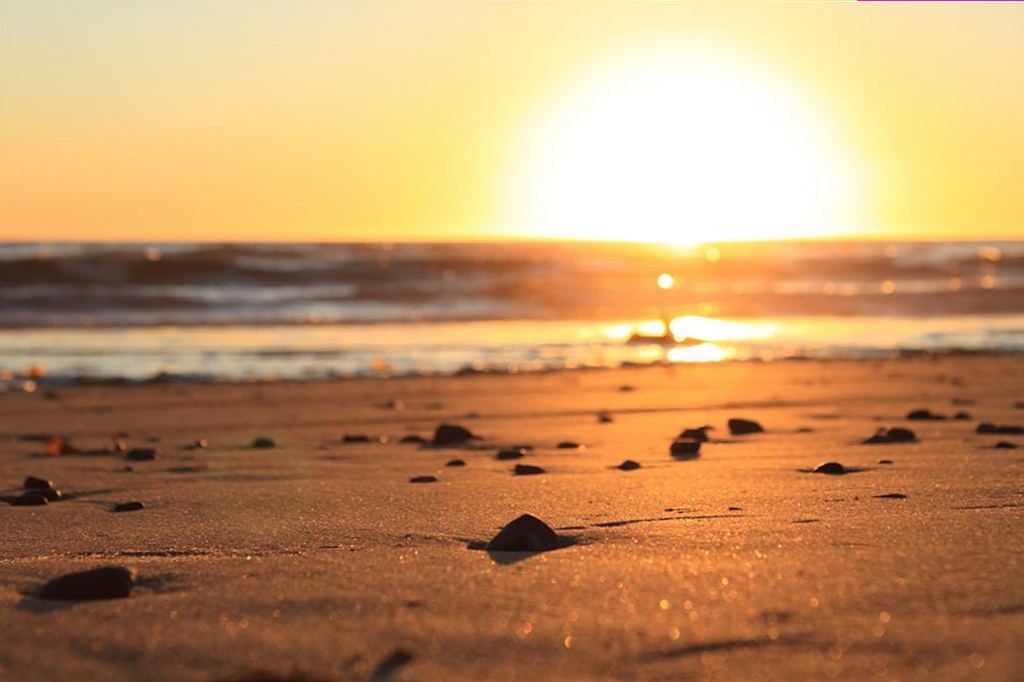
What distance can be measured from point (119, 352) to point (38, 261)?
16.5 metres

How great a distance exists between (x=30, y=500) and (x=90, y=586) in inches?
63.9

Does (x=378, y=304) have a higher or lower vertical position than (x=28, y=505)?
higher

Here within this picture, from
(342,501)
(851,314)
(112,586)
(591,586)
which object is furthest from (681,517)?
(851,314)

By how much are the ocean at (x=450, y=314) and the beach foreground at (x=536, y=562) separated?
6044 mm

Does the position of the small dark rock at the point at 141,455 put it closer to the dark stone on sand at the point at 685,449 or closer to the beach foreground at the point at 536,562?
the beach foreground at the point at 536,562

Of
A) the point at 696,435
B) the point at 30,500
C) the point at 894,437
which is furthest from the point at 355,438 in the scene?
the point at 894,437

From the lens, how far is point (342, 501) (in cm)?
377

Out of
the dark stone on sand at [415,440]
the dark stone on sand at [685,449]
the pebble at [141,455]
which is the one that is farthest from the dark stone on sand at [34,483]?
the dark stone on sand at [685,449]

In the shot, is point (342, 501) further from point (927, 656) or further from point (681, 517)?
point (927, 656)

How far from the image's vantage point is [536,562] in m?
2.64

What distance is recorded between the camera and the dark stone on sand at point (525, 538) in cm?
277

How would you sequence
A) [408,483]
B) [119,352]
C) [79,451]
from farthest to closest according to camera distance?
[119,352] < [79,451] < [408,483]

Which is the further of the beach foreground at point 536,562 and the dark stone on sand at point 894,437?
the dark stone on sand at point 894,437

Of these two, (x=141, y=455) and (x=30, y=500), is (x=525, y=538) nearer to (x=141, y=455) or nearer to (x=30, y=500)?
(x=30, y=500)
